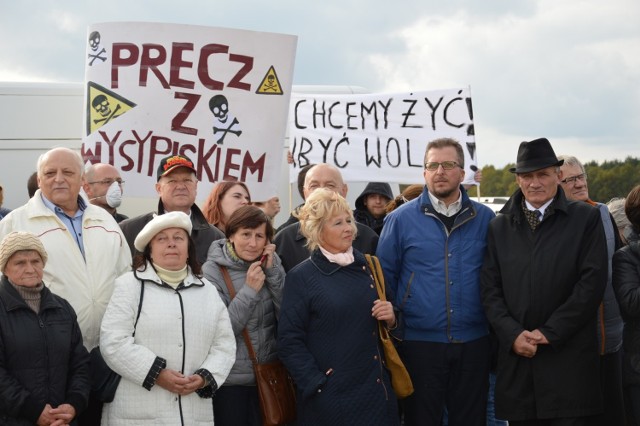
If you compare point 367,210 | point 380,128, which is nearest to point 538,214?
point 367,210

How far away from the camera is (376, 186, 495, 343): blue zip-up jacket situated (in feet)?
17.4

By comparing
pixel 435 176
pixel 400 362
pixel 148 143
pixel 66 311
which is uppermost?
pixel 148 143

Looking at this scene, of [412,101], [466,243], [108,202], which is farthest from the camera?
[412,101]

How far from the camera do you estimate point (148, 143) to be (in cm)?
711

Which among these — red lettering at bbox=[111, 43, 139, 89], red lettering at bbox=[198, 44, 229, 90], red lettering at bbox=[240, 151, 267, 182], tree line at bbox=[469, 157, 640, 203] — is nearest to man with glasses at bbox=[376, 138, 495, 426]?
red lettering at bbox=[240, 151, 267, 182]

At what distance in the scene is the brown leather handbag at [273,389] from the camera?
499 centimetres

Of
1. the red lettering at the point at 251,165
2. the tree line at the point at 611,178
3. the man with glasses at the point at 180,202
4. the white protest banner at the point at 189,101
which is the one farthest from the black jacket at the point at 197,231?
the tree line at the point at 611,178

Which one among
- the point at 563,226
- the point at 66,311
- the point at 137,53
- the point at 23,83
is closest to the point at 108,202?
the point at 137,53

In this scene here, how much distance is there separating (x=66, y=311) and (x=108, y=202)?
2.45m

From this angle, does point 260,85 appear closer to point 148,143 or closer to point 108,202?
point 148,143

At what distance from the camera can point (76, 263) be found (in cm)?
498

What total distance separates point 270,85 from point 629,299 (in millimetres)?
3511

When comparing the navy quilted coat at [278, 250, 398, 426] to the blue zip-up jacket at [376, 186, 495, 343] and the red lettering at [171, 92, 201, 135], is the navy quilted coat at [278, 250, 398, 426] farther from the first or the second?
the red lettering at [171, 92, 201, 135]

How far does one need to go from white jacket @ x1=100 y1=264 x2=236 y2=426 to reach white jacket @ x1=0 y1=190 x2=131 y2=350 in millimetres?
284
